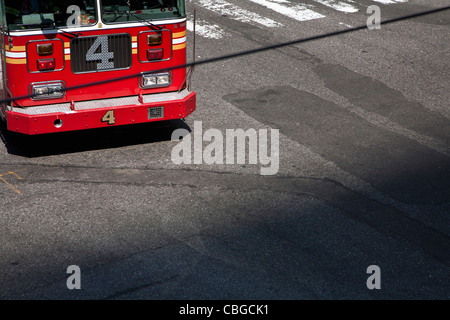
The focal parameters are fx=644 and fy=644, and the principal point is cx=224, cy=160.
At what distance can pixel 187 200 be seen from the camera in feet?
23.8

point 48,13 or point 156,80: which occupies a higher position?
point 48,13

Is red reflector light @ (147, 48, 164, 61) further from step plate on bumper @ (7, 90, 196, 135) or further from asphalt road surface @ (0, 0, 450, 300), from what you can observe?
asphalt road surface @ (0, 0, 450, 300)

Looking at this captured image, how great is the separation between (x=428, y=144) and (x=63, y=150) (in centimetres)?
496

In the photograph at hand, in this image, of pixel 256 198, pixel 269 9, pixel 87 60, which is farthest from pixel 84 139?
pixel 269 9

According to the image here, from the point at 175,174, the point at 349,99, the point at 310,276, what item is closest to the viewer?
the point at 310,276

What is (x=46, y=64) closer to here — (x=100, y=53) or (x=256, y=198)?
(x=100, y=53)

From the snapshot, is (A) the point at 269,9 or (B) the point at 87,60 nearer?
(B) the point at 87,60

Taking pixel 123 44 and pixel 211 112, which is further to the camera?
pixel 211 112

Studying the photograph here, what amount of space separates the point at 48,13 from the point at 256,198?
11.0ft

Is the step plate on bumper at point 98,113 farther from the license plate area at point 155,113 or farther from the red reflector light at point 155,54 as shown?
the red reflector light at point 155,54

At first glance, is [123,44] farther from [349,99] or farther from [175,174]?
[349,99]

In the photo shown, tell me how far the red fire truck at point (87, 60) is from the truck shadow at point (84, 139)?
607 millimetres

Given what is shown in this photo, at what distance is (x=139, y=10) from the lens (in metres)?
8.22
